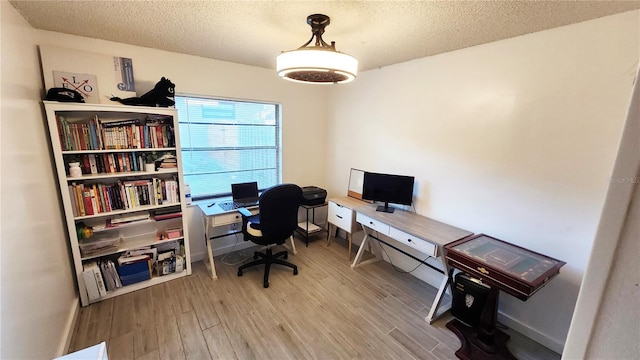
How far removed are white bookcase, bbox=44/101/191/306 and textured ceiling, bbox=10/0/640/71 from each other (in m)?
0.63

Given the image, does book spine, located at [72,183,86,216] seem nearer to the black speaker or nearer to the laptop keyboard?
the laptop keyboard

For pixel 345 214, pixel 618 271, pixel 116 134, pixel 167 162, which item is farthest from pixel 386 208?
pixel 116 134

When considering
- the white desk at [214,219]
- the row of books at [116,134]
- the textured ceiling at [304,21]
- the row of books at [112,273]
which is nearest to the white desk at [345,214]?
the white desk at [214,219]

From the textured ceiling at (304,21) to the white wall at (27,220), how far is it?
38cm

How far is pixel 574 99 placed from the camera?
1763 mm

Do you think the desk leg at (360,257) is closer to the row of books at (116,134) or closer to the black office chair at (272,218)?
the black office chair at (272,218)

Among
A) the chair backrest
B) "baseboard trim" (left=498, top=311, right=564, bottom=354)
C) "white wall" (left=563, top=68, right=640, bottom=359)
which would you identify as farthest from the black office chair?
"white wall" (left=563, top=68, right=640, bottom=359)

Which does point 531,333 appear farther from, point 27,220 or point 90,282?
point 90,282

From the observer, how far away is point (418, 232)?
7.82 ft

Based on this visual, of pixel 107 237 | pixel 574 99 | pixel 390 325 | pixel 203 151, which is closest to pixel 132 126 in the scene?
pixel 203 151

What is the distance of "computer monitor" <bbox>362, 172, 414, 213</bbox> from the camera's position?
2823mm

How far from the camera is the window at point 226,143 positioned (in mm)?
3035

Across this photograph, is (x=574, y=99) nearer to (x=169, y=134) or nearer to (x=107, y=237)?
(x=169, y=134)

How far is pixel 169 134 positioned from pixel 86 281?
151cm
